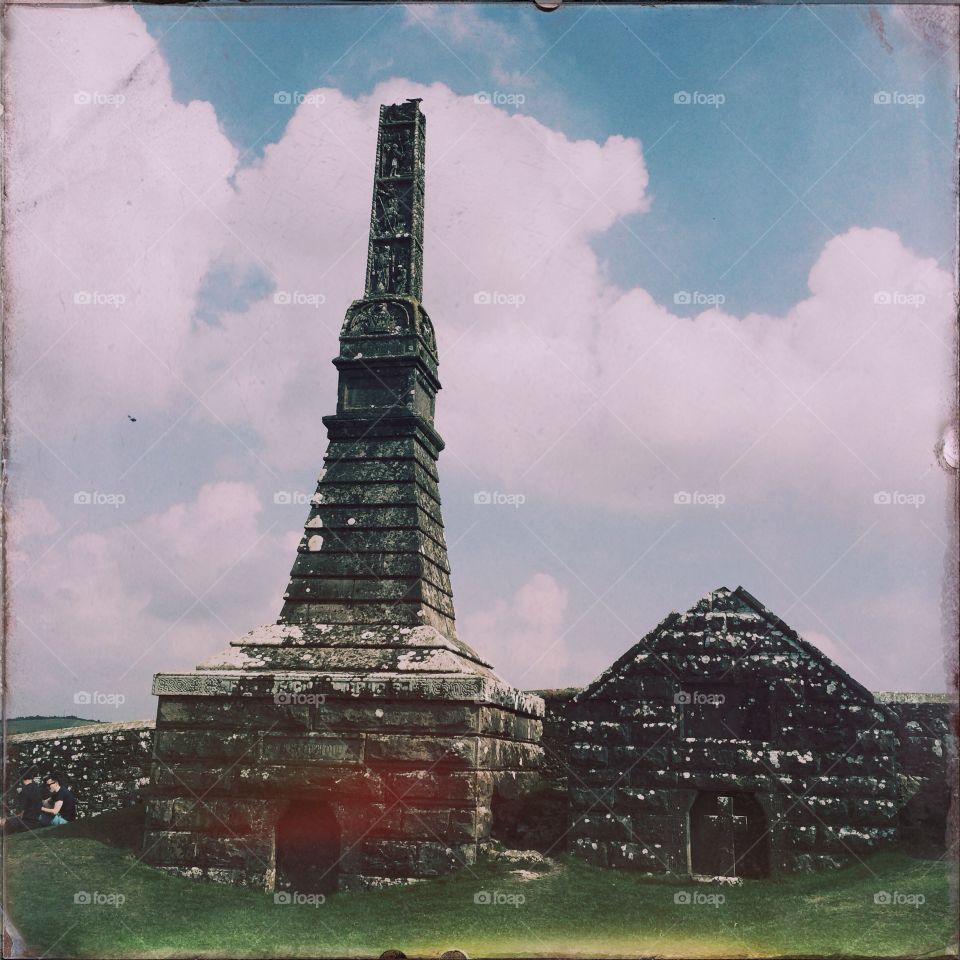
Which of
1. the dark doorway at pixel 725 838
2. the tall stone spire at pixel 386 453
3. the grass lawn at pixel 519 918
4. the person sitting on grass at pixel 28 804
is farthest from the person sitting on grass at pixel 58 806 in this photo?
the dark doorway at pixel 725 838

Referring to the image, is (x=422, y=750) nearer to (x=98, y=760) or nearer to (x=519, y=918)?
(x=519, y=918)

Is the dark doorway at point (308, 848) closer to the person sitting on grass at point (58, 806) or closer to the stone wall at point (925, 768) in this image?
the person sitting on grass at point (58, 806)

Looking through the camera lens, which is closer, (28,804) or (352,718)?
(352,718)

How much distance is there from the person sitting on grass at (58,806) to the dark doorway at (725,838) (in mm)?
7629

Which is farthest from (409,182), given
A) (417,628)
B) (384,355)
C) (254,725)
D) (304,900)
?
(304,900)

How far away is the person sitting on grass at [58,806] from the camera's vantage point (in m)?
11.2

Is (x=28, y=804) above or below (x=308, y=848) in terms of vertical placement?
below

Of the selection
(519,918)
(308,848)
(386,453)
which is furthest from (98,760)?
(519,918)

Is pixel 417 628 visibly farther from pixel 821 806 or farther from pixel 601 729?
pixel 821 806

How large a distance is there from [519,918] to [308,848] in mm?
2268

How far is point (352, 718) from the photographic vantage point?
8.78 m

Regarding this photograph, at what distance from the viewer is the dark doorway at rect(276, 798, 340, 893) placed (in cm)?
860

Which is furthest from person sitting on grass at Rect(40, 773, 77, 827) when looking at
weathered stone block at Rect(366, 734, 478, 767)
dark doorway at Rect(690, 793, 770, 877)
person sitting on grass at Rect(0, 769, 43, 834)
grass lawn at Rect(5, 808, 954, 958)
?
dark doorway at Rect(690, 793, 770, 877)

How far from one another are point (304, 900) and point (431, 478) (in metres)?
4.82
